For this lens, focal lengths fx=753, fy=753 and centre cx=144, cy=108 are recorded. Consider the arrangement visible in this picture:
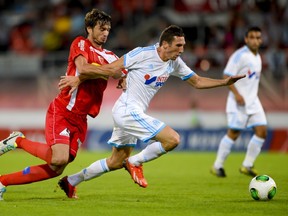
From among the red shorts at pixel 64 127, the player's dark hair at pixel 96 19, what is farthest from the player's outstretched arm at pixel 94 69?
the red shorts at pixel 64 127

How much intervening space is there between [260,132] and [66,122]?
16.2ft

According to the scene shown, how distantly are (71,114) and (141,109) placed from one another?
889 mm

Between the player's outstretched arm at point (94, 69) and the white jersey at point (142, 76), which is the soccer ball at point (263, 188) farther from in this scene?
the player's outstretched arm at point (94, 69)

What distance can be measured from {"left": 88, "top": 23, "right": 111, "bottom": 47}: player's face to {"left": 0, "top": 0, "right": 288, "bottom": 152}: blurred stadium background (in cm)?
898

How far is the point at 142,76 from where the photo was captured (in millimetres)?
9250

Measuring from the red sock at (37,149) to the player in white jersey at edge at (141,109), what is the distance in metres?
0.51

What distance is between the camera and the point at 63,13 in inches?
869

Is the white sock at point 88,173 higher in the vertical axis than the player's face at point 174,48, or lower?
lower

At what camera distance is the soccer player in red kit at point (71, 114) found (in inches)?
347

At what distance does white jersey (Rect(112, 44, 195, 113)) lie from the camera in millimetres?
9203

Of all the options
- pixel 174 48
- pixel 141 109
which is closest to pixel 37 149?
pixel 141 109

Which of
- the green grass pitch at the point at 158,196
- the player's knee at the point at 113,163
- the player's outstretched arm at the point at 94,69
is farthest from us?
the player's knee at the point at 113,163

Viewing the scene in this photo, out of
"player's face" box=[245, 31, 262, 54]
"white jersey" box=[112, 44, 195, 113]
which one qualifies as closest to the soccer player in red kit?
"white jersey" box=[112, 44, 195, 113]

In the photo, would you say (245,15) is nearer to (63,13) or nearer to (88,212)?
(63,13)
